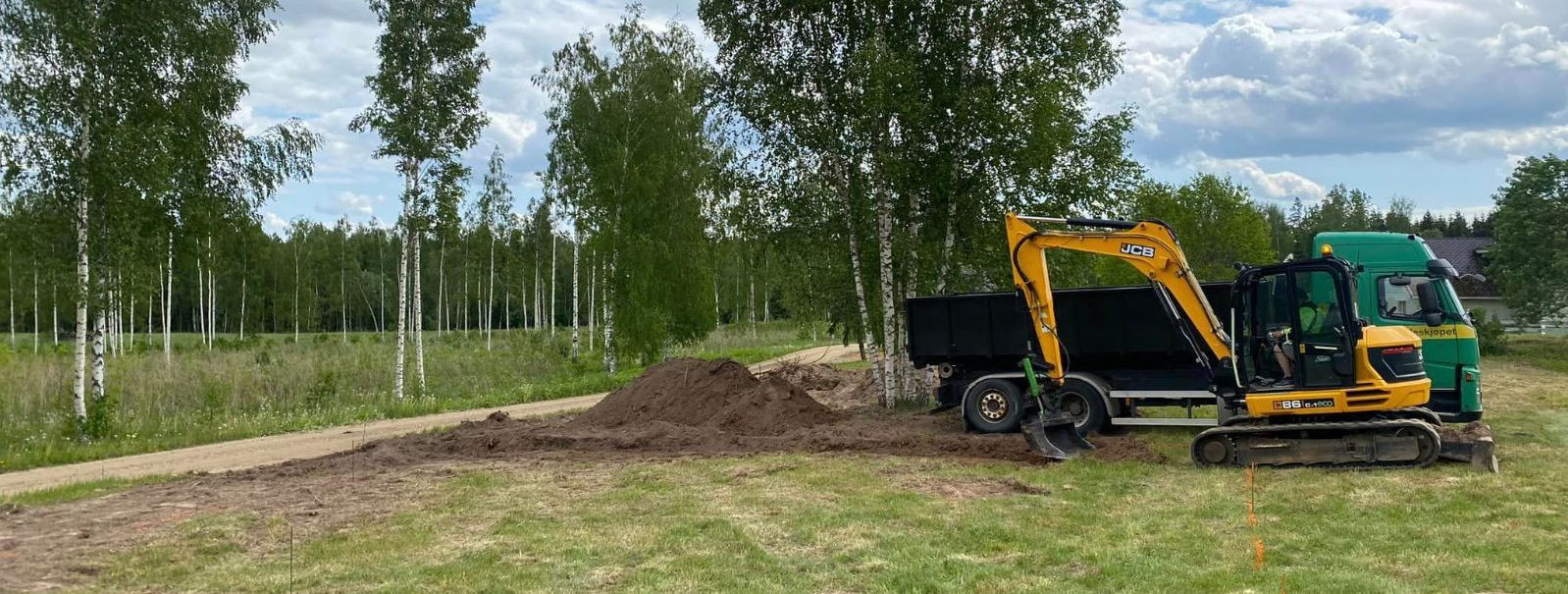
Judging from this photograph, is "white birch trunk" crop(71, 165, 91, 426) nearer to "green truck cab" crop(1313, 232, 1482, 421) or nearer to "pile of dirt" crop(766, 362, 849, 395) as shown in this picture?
"pile of dirt" crop(766, 362, 849, 395)

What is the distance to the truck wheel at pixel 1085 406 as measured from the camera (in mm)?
14039

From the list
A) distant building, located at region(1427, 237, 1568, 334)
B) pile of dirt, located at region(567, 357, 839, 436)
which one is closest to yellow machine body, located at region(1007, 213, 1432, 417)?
pile of dirt, located at region(567, 357, 839, 436)

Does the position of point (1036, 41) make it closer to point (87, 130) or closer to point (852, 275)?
point (852, 275)

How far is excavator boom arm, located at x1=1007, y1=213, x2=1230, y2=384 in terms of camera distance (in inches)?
476

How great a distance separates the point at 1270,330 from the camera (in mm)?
11414

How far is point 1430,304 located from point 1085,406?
14.4 ft

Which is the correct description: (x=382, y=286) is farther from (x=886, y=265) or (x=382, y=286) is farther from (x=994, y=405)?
(x=994, y=405)

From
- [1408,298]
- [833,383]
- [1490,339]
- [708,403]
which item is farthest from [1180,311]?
[1490,339]

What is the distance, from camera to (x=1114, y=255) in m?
12.5

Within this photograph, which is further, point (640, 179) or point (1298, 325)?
point (640, 179)

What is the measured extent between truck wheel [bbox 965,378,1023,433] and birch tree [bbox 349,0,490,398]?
1326cm

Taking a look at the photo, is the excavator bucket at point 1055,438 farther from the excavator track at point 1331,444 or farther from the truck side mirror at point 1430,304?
the truck side mirror at point 1430,304

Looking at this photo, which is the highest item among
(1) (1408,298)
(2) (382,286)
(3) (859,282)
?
(2) (382,286)

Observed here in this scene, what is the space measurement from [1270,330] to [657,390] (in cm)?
963
